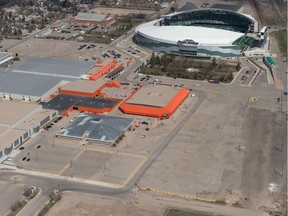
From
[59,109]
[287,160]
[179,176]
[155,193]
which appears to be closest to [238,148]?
[287,160]

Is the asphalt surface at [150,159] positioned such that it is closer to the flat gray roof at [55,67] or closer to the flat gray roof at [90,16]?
the flat gray roof at [55,67]

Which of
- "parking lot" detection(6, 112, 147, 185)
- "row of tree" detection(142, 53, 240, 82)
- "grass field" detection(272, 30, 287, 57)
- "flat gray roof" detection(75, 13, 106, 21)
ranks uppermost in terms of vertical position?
"parking lot" detection(6, 112, 147, 185)

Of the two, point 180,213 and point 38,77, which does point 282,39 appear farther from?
point 180,213

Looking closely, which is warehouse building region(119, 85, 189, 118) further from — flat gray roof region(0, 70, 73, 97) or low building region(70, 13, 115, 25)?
low building region(70, 13, 115, 25)

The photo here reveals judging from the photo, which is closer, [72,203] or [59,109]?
[72,203]

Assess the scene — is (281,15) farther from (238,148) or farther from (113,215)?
(113,215)

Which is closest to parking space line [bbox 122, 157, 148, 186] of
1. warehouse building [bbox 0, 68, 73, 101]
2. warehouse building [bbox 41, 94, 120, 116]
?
warehouse building [bbox 41, 94, 120, 116]

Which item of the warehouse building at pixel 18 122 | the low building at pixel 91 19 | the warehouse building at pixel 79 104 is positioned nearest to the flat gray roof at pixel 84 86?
the warehouse building at pixel 79 104
